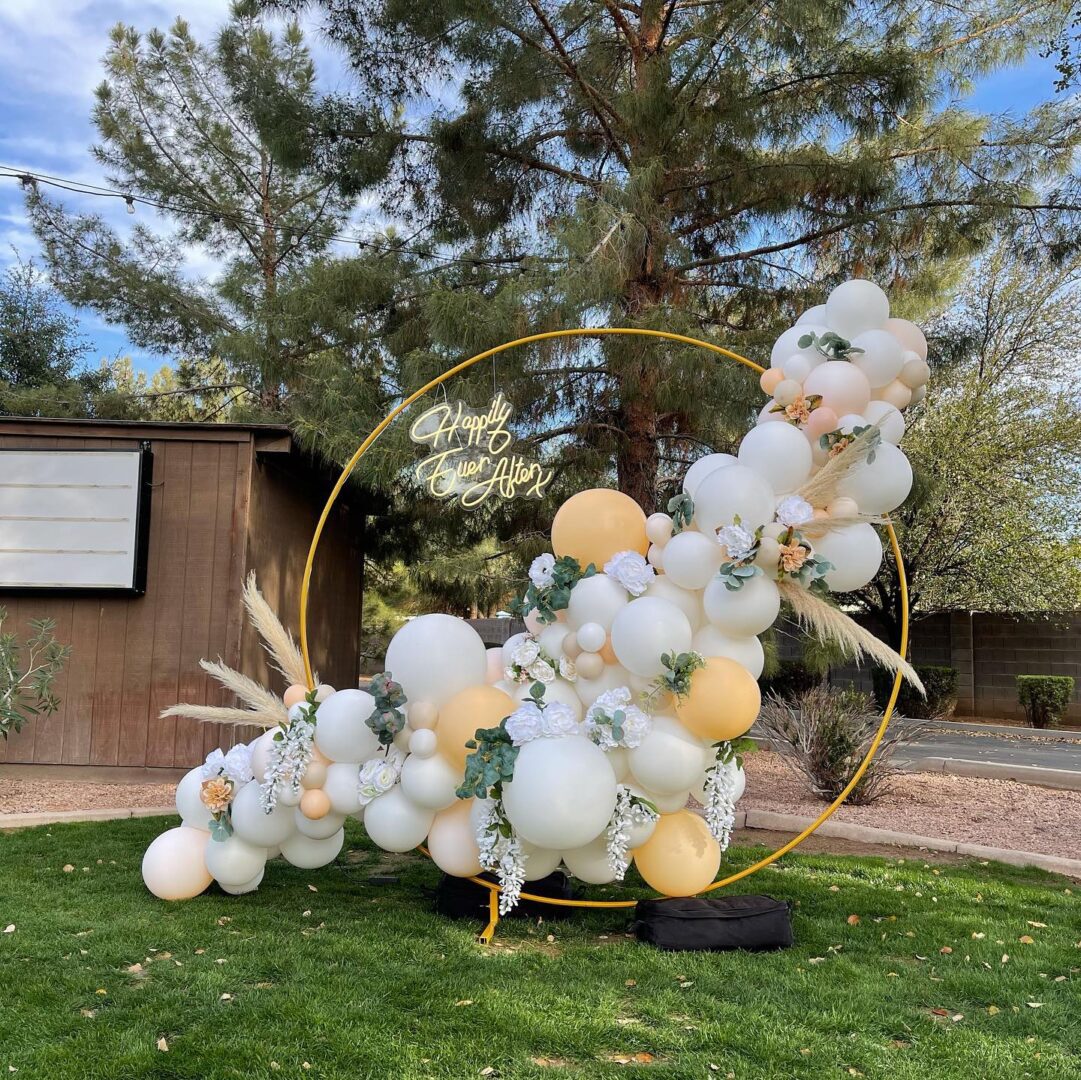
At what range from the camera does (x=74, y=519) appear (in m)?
6.92

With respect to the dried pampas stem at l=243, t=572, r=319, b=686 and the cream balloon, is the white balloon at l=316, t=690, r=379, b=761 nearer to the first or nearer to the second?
the dried pampas stem at l=243, t=572, r=319, b=686

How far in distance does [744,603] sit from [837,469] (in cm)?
59

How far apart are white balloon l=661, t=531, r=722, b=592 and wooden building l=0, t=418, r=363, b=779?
4.34m

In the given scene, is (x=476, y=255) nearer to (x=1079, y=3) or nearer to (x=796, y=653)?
(x=1079, y=3)

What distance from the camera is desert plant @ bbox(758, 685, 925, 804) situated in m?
6.15

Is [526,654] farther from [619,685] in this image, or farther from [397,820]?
[397,820]

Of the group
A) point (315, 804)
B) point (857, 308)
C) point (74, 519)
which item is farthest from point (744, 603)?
point (74, 519)

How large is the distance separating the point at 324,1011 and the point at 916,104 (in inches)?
305

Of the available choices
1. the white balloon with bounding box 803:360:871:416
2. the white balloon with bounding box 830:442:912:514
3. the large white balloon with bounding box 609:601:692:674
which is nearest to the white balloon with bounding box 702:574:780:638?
the large white balloon with bounding box 609:601:692:674

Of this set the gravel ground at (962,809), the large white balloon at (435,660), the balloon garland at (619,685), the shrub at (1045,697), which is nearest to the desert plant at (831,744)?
the gravel ground at (962,809)

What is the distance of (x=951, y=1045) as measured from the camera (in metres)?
2.57

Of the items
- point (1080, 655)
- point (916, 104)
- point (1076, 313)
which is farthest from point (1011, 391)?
point (916, 104)

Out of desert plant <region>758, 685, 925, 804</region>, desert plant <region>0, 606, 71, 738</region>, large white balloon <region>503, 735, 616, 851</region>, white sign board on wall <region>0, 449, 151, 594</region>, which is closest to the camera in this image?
large white balloon <region>503, 735, 616, 851</region>

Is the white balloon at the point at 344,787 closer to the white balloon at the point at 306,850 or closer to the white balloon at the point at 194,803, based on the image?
the white balloon at the point at 306,850
